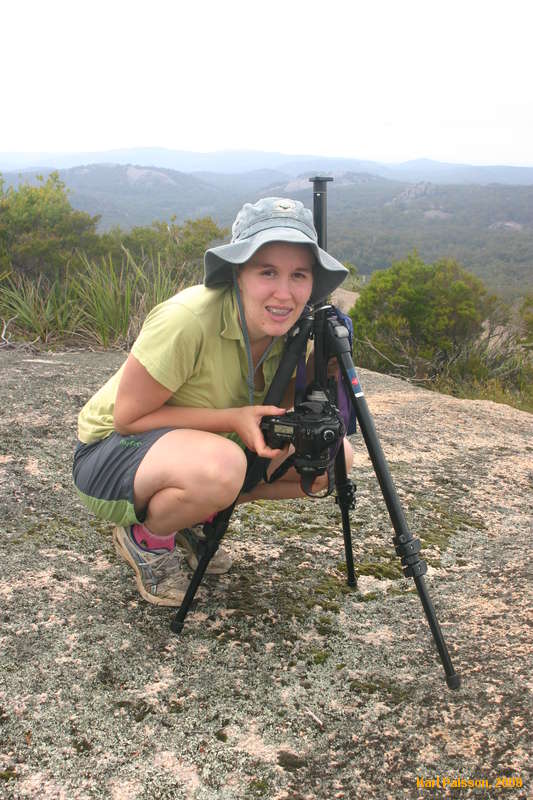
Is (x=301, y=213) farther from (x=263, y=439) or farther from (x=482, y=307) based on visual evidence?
(x=482, y=307)

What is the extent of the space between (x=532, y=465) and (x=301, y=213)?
2309 mm

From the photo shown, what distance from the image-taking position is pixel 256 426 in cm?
175

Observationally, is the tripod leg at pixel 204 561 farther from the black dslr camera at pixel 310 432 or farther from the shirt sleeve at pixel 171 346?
the shirt sleeve at pixel 171 346

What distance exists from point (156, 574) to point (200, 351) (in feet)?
2.24

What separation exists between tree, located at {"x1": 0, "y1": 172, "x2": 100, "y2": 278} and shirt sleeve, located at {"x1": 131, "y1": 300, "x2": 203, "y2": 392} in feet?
16.7

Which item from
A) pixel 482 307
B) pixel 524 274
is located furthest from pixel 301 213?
pixel 524 274

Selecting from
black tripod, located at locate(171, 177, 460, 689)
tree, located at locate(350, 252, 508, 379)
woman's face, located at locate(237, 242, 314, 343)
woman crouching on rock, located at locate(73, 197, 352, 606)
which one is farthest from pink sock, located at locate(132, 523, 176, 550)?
tree, located at locate(350, 252, 508, 379)

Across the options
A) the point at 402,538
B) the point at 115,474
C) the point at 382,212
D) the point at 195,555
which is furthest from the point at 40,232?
the point at 382,212

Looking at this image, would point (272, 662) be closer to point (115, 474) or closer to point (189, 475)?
point (189, 475)

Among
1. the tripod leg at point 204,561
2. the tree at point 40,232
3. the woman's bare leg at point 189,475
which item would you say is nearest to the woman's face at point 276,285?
the woman's bare leg at point 189,475

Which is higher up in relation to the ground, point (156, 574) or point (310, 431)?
point (310, 431)

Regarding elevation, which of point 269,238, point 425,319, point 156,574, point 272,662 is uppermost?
point 269,238

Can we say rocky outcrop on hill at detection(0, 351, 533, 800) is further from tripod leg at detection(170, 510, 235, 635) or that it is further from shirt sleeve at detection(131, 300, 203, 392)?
shirt sleeve at detection(131, 300, 203, 392)

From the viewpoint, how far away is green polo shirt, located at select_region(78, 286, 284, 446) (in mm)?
1748
